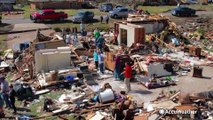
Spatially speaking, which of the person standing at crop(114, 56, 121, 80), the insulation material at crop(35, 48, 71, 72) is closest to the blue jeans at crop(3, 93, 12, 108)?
the insulation material at crop(35, 48, 71, 72)

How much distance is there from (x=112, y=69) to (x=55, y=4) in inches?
1451

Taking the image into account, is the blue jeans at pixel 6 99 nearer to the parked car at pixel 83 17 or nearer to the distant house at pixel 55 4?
the parked car at pixel 83 17

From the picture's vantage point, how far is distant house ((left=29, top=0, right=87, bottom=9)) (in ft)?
188

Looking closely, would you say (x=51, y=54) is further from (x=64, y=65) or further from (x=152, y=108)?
(x=152, y=108)

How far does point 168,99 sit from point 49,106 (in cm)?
536

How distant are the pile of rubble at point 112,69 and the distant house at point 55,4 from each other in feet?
85.8

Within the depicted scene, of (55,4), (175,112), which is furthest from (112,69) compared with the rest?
(55,4)

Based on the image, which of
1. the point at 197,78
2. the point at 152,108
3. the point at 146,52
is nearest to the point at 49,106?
the point at 152,108

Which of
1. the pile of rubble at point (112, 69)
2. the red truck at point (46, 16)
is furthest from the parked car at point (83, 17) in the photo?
the pile of rubble at point (112, 69)

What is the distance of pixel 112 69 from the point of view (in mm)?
22922

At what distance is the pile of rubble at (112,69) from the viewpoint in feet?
54.1

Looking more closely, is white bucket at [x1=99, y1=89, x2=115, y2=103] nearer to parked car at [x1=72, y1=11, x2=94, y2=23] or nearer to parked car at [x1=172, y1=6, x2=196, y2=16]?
parked car at [x1=72, y1=11, x2=94, y2=23]

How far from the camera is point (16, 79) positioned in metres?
22.0

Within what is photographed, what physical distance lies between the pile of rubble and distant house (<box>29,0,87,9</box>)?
26.1 metres
